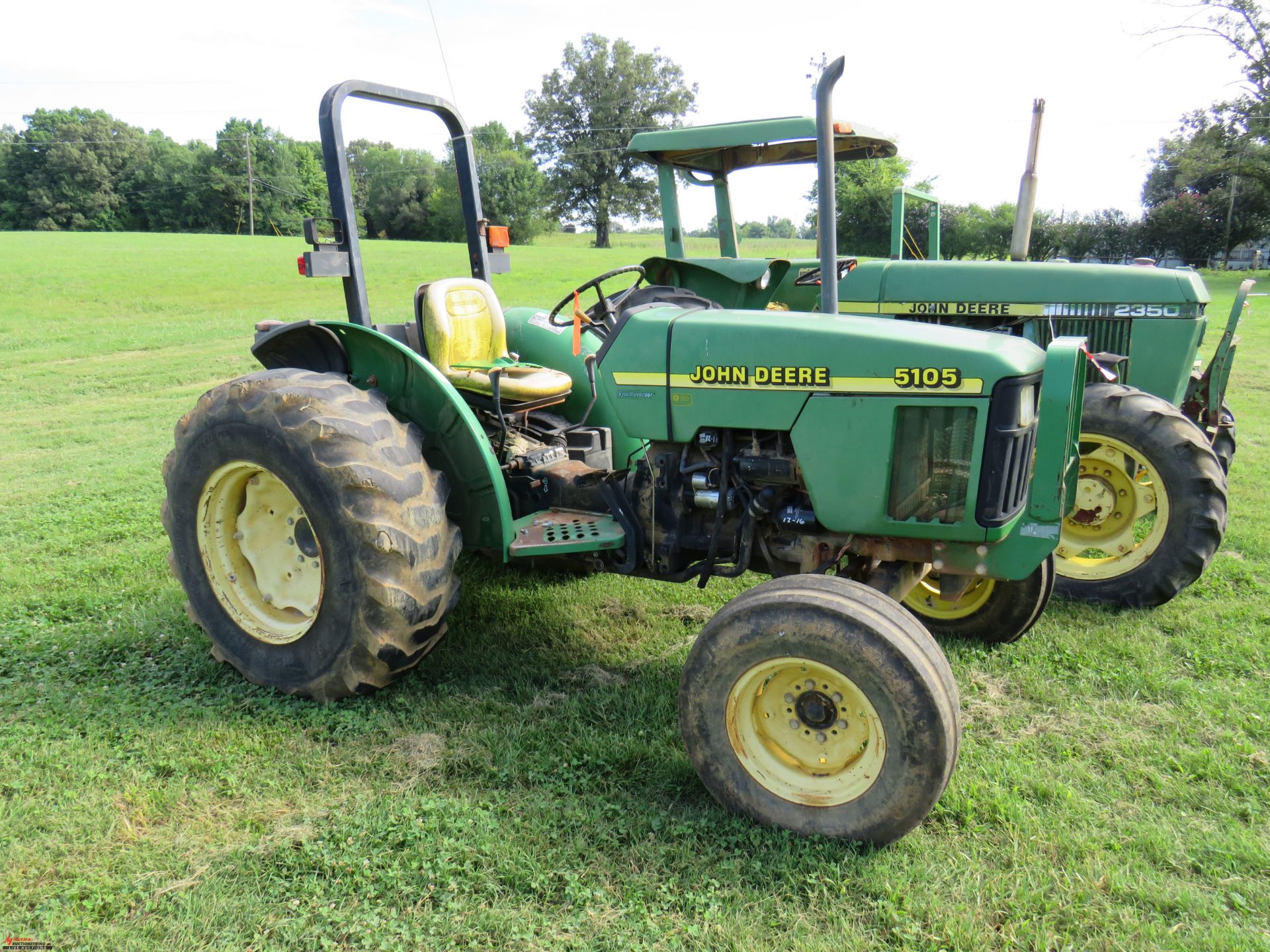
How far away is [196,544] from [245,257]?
28.8 m

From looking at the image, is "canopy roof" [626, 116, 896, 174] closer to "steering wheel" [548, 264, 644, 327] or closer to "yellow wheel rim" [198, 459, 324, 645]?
"steering wheel" [548, 264, 644, 327]

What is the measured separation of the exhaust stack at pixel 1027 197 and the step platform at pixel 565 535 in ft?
11.3

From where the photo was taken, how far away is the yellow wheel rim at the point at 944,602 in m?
3.58

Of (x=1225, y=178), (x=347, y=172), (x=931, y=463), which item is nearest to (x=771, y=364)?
(x=931, y=463)

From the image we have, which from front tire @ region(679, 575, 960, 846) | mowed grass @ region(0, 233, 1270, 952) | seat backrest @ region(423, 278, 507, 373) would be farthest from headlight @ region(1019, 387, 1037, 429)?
seat backrest @ region(423, 278, 507, 373)

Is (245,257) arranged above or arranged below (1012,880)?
above

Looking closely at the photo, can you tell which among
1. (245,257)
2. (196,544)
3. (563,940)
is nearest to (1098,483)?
(563,940)

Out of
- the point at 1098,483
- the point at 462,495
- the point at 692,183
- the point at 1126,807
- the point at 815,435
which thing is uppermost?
the point at 692,183

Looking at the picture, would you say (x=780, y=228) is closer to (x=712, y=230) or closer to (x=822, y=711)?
(x=712, y=230)

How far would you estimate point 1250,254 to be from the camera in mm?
33938

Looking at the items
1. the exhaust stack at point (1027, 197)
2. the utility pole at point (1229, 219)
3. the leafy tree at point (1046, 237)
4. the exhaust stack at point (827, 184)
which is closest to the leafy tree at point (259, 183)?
the leafy tree at point (1046, 237)

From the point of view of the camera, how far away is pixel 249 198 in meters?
53.5

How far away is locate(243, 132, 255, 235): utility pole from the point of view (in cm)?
5156

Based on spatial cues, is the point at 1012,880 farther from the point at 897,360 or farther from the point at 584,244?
the point at 584,244
